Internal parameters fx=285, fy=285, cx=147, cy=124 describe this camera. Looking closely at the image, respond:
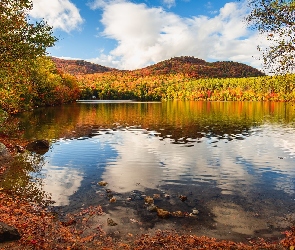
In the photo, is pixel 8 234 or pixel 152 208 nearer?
pixel 8 234

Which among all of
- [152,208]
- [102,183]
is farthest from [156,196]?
[102,183]

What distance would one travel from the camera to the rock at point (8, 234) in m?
12.3

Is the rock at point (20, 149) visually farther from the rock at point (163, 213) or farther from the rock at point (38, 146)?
the rock at point (163, 213)

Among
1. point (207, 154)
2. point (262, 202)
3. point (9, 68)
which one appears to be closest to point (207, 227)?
point (262, 202)

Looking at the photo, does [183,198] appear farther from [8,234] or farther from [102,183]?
[8,234]

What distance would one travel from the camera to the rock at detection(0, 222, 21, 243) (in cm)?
1229

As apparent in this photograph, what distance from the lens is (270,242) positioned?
13.9m

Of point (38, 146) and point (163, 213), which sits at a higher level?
point (38, 146)

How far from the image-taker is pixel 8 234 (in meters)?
12.5

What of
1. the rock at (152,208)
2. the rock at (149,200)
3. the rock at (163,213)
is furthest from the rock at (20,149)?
the rock at (163,213)

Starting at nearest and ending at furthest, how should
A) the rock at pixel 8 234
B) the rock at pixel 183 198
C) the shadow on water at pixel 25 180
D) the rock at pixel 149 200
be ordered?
the rock at pixel 8 234 → the rock at pixel 149 200 → the rock at pixel 183 198 → the shadow on water at pixel 25 180

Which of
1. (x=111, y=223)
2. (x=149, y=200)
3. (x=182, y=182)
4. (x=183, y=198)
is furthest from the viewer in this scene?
(x=182, y=182)

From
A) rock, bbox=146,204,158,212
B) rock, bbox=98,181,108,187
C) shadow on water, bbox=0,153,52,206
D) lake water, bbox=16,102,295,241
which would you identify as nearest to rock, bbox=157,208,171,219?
lake water, bbox=16,102,295,241

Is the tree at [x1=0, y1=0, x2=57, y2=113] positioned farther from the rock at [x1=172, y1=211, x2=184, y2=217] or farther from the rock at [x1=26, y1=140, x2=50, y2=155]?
the rock at [x1=172, y1=211, x2=184, y2=217]
